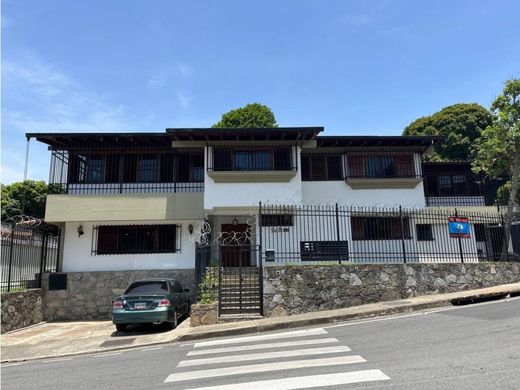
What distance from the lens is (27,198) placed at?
36.6 m

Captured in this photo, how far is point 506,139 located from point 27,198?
122ft

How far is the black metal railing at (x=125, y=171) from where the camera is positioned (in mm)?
18406

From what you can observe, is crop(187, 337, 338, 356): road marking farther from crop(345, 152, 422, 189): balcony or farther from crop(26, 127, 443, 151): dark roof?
crop(345, 152, 422, 189): balcony

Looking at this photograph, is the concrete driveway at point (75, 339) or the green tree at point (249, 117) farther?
the green tree at point (249, 117)

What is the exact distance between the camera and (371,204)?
61.8 ft

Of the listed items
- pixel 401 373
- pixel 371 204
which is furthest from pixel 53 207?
pixel 401 373

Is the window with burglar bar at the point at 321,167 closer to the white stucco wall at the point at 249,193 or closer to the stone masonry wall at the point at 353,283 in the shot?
the white stucco wall at the point at 249,193

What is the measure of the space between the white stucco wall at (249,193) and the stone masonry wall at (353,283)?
219 inches

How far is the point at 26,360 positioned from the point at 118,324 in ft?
8.92

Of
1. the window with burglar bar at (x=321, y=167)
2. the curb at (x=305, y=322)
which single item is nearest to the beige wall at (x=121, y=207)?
the window with burglar bar at (x=321, y=167)

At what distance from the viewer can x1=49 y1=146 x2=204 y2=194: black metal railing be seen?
18.4 meters

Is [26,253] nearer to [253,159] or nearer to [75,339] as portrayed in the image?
[75,339]

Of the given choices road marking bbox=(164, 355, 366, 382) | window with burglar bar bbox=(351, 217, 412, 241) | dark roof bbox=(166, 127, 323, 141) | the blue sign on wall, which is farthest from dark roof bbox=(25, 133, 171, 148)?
road marking bbox=(164, 355, 366, 382)

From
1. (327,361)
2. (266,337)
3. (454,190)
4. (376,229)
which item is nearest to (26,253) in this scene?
(266,337)
